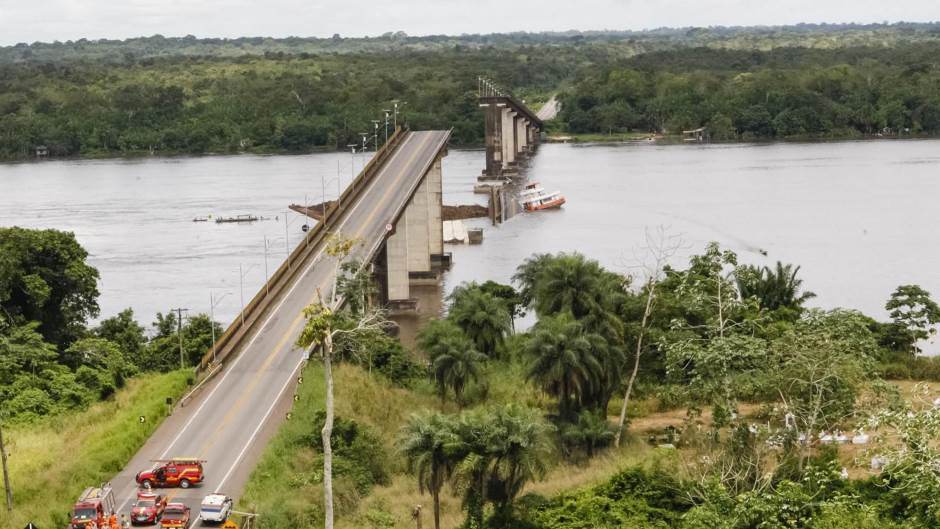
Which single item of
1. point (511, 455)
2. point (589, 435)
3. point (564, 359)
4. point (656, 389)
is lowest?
point (589, 435)

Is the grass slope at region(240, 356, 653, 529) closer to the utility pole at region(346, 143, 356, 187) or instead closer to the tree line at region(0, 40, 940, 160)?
the utility pole at region(346, 143, 356, 187)

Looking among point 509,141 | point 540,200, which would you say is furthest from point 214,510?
point 509,141

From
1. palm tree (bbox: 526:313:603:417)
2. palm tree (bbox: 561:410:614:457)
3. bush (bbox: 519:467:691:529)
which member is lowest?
palm tree (bbox: 561:410:614:457)

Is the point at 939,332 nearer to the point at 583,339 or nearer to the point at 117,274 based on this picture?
the point at 583,339

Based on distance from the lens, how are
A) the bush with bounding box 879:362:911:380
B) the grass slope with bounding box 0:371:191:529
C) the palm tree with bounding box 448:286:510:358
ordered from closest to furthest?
the grass slope with bounding box 0:371:191:529, the bush with bounding box 879:362:911:380, the palm tree with bounding box 448:286:510:358

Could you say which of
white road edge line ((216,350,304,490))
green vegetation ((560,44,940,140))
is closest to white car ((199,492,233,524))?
white road edge line ((216,350,304,490))

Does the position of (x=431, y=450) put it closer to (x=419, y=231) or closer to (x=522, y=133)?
(x=419, y=231)

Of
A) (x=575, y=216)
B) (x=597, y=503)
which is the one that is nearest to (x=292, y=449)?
(x=597, y=503)
